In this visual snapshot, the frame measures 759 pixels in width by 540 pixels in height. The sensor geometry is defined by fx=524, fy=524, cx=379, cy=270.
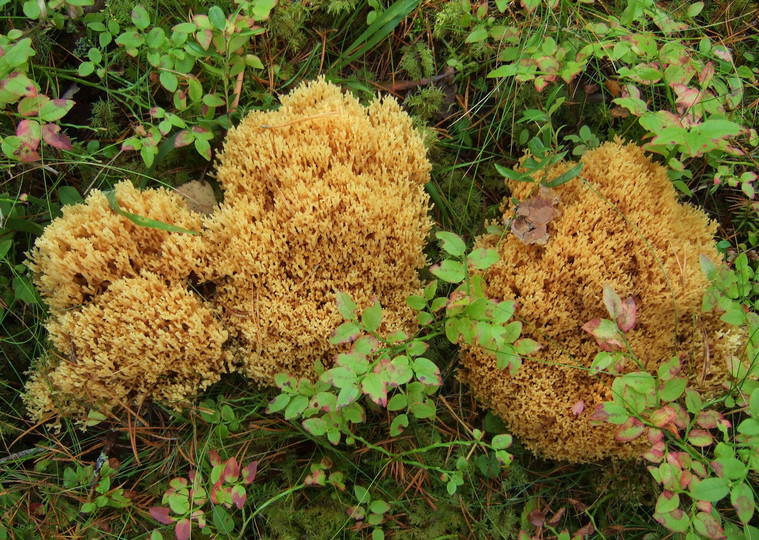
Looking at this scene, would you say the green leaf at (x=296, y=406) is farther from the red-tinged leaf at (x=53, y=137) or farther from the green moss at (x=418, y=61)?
the green moss at (x=418, y=61)

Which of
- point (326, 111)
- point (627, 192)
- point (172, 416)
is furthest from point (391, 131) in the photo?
point (172, 416)

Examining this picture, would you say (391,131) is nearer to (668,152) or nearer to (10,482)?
(668,152)

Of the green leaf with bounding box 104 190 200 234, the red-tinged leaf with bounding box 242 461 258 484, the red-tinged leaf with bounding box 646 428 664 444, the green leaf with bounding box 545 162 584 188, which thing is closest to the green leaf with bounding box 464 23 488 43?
the green leaf with bounding box 545 162 584 188

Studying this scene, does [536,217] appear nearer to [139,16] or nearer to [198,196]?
[198,196]

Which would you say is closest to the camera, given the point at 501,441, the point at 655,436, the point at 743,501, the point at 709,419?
the point at 743,501

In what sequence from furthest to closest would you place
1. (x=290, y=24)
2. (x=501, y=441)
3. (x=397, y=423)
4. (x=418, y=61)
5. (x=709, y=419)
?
1. (x=418, y=61)
2. (x=290, y=24)
3. (x=397, y=423)
4. (x=501, y=441)
5. (x=709, y=419)

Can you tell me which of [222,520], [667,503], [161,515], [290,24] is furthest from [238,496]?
[290,24]

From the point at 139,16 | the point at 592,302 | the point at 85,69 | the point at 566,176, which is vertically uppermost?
the point at 139,16
